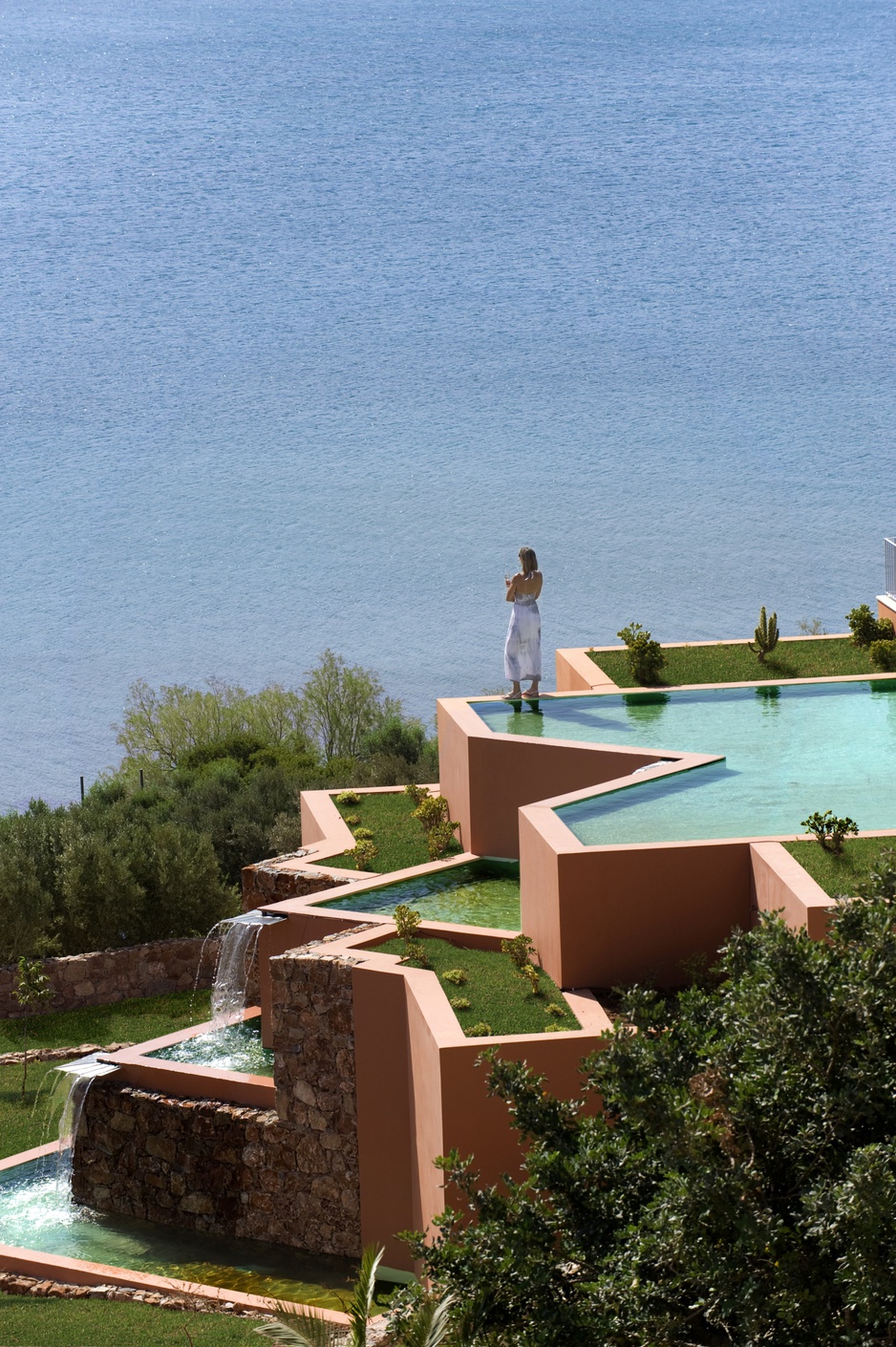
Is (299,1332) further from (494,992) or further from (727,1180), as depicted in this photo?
(494,992)

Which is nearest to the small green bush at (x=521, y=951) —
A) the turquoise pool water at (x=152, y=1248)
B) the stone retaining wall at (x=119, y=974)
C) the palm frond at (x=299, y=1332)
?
the turquoise pool water at (x=152, y=1248)

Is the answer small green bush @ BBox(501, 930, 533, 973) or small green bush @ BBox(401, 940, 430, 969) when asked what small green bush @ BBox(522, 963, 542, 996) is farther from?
small green bush @ BBox(401, 940, 430, 969)

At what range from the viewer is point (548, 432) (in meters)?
103

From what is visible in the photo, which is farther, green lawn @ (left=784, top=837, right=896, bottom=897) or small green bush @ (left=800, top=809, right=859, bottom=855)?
small green bush @ (left=800, top=809, right=859, bottom=855)

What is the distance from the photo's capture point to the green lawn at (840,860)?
1414cm

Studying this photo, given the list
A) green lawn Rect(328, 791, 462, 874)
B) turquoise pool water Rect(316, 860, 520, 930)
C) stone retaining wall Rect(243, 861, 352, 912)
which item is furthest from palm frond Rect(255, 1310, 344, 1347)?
green lawn Rect(328, 791, 462, 874)

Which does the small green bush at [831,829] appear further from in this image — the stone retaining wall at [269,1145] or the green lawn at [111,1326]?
the green lawn at [111,1326]

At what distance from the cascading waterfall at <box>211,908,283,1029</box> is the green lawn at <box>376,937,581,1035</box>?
11.8 feet

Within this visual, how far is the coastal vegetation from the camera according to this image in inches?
1053

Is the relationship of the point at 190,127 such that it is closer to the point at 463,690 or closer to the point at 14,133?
the point at 14,133

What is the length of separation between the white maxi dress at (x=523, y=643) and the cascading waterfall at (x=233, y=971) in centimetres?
493

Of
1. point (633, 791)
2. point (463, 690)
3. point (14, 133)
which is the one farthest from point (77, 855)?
point (14, 133)

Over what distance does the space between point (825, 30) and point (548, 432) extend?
118ft

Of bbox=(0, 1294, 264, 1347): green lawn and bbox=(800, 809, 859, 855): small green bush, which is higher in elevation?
bbox=(800, 809, 859, 855): small green bush
